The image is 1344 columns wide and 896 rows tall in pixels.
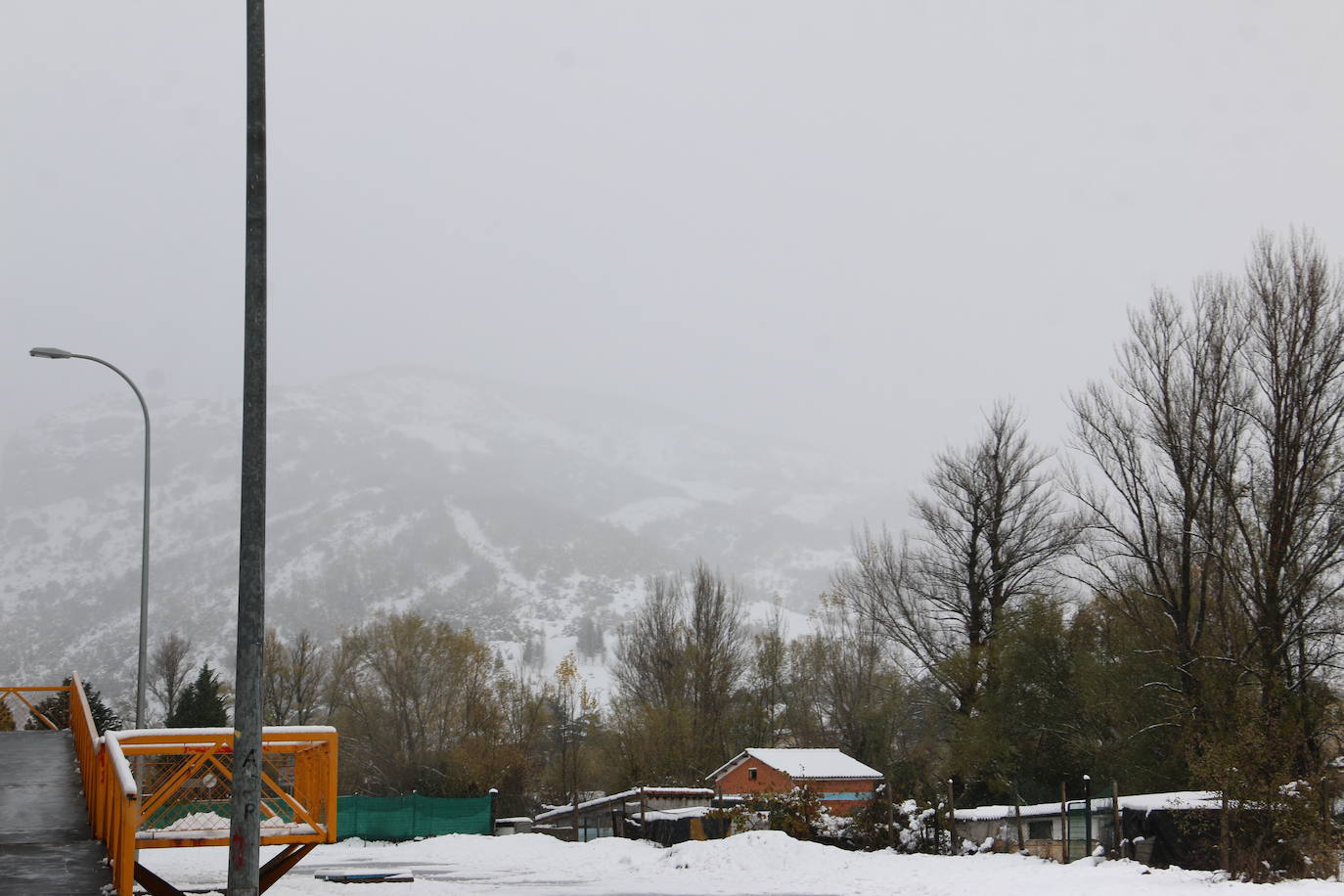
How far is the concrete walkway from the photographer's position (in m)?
12.7

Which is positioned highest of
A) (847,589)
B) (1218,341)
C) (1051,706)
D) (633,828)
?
(1218,341)

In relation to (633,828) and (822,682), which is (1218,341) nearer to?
(633,828)

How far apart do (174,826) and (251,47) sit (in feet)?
30.6

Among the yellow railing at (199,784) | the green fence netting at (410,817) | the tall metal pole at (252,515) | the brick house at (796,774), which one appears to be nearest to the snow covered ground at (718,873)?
the yellow railing at (199,784)

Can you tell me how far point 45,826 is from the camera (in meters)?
15.8

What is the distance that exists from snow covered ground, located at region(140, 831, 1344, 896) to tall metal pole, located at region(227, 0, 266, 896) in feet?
26.3

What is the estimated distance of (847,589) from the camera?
68438 millimetres

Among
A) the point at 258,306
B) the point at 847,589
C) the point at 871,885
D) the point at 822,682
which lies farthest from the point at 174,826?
the point at 822,682

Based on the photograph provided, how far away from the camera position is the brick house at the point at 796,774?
52.2m

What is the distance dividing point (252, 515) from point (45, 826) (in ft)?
24.1

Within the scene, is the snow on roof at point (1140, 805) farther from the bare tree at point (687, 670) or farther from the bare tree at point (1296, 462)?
the bare tree at point (687, 670)

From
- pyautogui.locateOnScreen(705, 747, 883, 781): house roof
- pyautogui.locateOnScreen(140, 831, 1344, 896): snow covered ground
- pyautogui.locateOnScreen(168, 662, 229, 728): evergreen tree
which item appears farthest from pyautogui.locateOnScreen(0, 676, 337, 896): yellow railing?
pyautogui.locateOnScreen(705, 747, 883, 781): house roof

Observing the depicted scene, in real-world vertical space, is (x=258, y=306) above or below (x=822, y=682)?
above

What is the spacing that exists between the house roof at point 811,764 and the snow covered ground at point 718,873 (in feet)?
53.0
